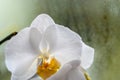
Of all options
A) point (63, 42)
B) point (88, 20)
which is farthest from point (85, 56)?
point (88, 20)

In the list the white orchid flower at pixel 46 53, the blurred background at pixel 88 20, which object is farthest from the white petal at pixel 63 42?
the blurred background at pixel 88 20

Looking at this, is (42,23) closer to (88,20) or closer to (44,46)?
(44,46)

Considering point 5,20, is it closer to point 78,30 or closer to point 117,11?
point 78,30

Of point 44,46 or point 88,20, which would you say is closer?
point 44,46

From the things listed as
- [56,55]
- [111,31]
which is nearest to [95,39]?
[111,31]

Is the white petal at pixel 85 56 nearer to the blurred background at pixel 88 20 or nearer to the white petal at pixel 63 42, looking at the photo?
the white petal at pixel 63 42
